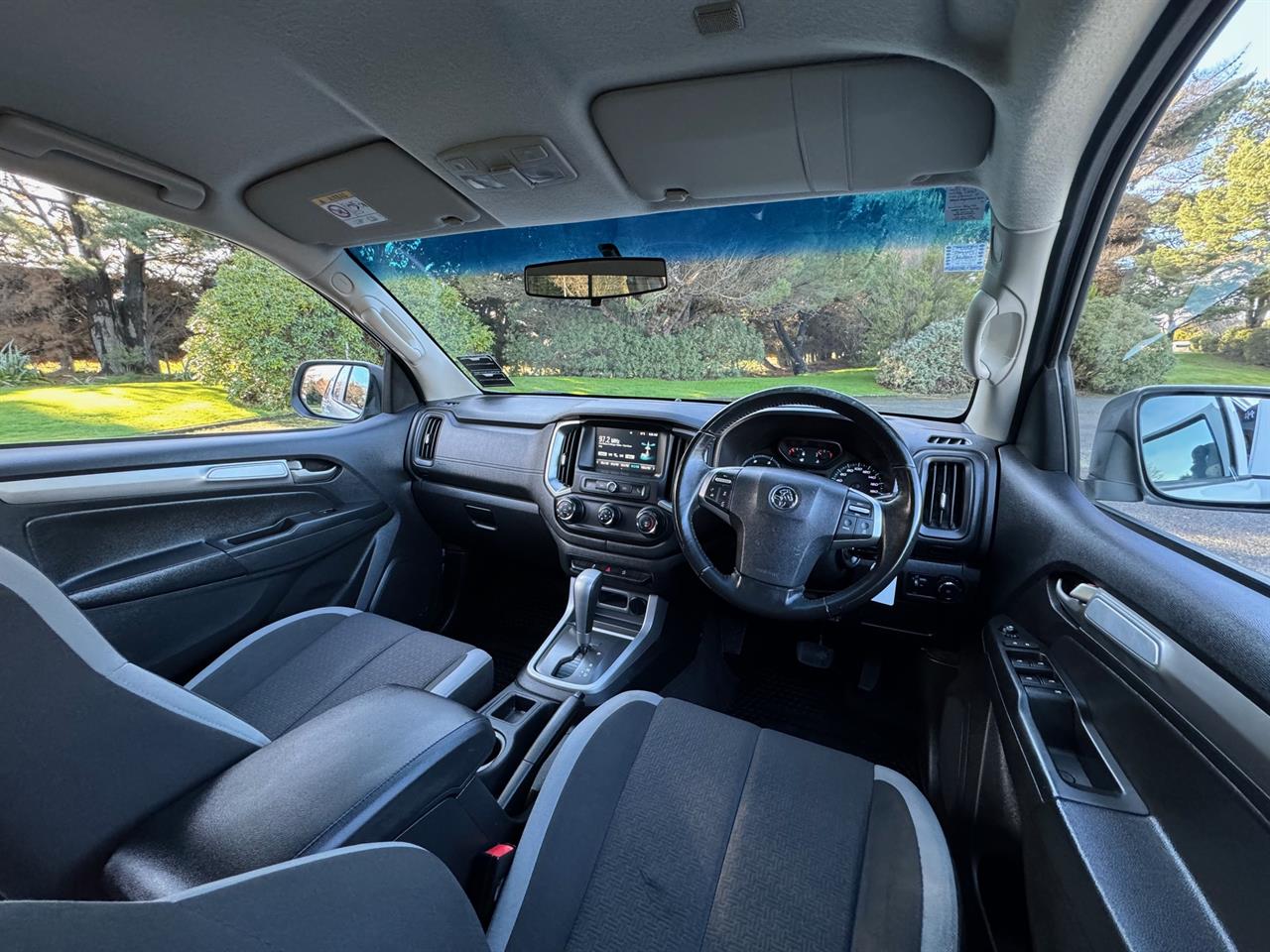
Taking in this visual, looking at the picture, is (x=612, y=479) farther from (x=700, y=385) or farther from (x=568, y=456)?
(x=700, y=385)

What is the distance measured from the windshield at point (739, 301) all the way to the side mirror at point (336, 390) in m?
0.44

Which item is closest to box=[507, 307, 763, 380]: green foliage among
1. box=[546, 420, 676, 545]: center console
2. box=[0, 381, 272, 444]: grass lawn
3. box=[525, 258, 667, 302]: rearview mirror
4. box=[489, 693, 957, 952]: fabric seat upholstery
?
box=[525, 258, 667, 302]: rearview mirror

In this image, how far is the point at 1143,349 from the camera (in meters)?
1.42

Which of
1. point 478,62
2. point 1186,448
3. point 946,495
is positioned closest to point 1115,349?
point 1186,448

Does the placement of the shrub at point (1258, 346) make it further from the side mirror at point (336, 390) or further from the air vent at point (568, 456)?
the side mirror at point (336, 390)

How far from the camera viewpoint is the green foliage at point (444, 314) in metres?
2.91

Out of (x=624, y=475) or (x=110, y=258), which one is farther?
(x=624, y=475)

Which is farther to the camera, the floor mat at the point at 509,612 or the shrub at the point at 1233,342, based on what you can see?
the floor mat at the point at 509,612

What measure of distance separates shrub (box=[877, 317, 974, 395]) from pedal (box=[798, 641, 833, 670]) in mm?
1077

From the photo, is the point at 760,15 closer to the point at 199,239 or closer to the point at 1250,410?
the point at 1250,410

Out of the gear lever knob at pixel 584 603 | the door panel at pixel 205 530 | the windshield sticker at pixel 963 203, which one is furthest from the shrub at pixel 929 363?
the door panel at pixel 205 530

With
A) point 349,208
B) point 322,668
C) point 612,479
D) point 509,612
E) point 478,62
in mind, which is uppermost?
point 478,62

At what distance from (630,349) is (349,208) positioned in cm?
127

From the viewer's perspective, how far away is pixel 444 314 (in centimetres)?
305
